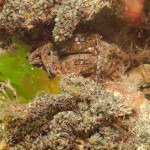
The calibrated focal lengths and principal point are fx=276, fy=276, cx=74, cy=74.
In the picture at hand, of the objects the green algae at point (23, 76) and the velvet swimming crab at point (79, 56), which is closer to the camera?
the green algae at point (23, 76)

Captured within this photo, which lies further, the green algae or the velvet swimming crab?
the velvet swimming crab

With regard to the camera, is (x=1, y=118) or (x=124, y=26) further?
(x=124, y=26)

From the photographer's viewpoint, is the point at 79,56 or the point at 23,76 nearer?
the point at 23,76

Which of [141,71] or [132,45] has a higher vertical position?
[132,45]

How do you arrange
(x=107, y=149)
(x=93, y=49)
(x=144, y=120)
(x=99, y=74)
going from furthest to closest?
(x=93, y=49) → (x=99, y=74) → (x=144, y=120) → (x=107, y=149)

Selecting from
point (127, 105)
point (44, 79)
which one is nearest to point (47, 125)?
point (127, 105)

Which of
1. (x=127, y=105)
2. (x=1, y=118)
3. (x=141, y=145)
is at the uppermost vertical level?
(x=1, y=118)

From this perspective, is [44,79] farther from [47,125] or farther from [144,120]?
[144,120]

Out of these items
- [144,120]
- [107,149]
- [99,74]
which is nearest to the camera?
[107,149]
